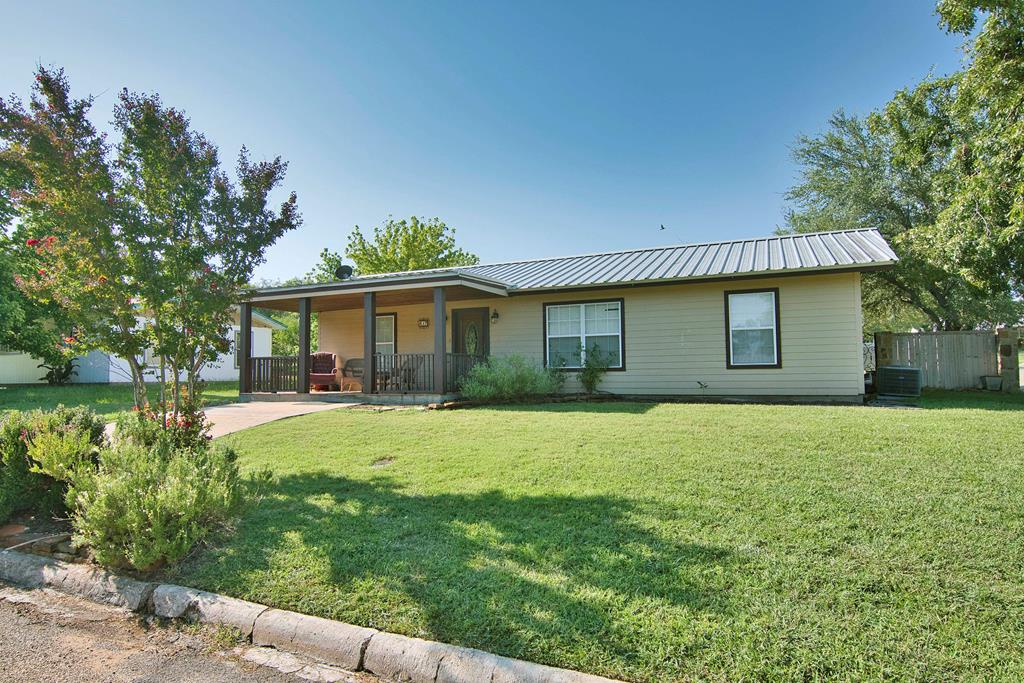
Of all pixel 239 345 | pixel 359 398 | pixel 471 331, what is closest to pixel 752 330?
pixel 471 331

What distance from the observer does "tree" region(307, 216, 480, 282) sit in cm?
3422

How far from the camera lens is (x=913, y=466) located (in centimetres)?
482

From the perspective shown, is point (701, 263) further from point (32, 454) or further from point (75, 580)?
point (75, 580)

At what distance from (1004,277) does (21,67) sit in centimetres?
1660

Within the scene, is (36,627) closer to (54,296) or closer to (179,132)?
(54,296)

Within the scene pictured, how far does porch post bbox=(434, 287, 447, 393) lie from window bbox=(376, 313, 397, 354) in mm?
4311

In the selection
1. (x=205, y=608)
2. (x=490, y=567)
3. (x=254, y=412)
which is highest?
(x=254, y=412)

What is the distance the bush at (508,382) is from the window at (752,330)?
3.81m

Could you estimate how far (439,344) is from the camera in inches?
460

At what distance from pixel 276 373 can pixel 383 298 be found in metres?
3.09

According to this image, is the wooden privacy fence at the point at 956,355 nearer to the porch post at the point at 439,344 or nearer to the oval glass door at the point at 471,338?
the oval glass door at the point at 471,338

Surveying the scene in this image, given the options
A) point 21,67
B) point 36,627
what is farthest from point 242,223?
point 36,627

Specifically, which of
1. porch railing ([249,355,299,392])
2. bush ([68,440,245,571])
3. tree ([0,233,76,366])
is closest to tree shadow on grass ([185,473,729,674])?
bush ([68,440,245,571])

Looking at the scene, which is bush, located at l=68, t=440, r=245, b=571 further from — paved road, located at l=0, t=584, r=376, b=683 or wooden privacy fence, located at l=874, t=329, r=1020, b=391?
wooden privacy fence, located at l=874, t=329, r=1020, b=391
